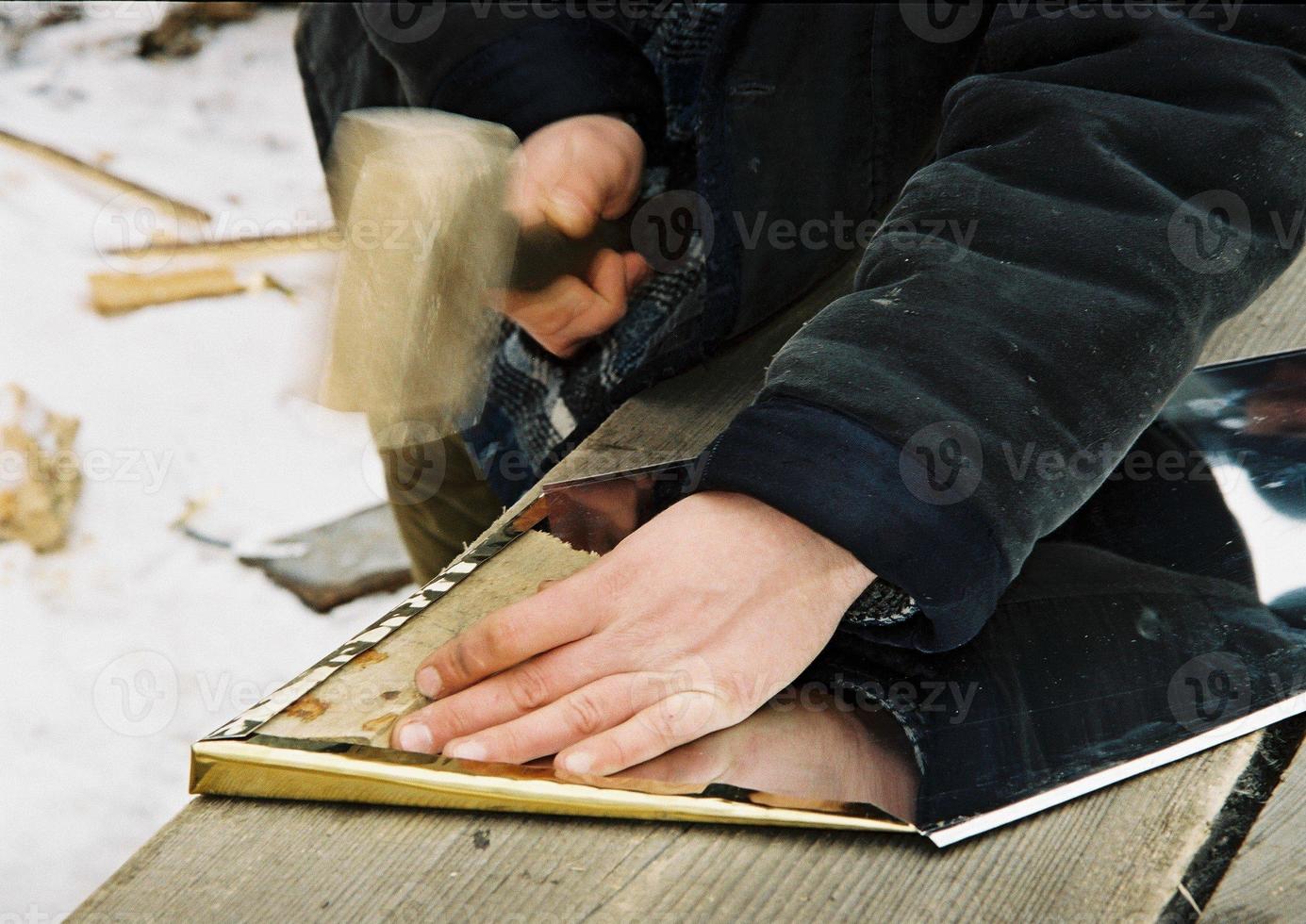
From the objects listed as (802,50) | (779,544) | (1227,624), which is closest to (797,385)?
→ (779,544)

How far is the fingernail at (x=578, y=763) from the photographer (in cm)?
66

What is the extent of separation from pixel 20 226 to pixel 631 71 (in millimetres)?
2263

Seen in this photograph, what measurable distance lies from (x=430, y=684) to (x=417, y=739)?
2.0 inches

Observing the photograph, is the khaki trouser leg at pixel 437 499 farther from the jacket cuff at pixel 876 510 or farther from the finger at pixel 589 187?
the jacket cuff at pixel 876 510

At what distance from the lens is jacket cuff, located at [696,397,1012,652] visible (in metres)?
0.71

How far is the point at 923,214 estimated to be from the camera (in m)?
0.82
